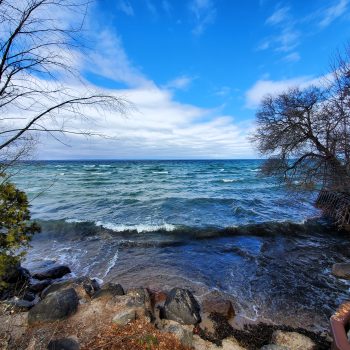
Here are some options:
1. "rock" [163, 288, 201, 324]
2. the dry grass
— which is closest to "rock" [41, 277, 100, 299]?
the dry grass

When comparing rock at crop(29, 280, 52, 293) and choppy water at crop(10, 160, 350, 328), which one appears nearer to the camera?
choppy water at crop(10, 160, 350, 328)

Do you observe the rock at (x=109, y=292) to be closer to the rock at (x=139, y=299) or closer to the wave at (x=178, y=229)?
the rock at (x=139, y=299)

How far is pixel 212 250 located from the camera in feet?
33.0

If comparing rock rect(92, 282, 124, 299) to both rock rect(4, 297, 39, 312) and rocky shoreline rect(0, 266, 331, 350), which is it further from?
rock rect(4, 297, 39, 312)

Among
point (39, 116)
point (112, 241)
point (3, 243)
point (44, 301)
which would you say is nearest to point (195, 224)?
point (112, 241)

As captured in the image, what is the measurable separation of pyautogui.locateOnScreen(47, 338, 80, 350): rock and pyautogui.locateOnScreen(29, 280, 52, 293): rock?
155 inches

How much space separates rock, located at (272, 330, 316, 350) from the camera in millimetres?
4441

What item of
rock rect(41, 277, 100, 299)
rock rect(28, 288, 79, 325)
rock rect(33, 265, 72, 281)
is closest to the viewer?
rock rect(28, 288, 79, 325)

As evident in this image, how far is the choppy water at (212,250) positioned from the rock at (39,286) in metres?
1.09

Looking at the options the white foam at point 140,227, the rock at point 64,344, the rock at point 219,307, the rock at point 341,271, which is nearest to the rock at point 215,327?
the rock at point 219,307

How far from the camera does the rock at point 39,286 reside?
704 cm

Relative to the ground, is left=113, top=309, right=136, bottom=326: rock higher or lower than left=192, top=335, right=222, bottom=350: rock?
higher

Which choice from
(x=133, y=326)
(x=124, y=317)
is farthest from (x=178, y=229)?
(x=133, y=326)

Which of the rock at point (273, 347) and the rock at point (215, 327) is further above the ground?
the rock at point (273, 347)
